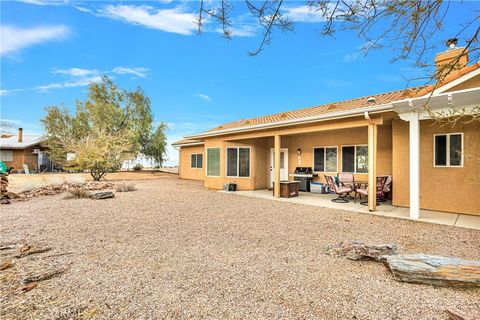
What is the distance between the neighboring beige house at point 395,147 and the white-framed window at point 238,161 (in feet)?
0.16

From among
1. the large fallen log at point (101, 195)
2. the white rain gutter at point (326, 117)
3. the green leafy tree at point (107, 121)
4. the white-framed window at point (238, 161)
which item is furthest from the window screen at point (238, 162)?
the green leafy tree at point (107, 121)

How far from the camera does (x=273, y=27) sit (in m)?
2.75

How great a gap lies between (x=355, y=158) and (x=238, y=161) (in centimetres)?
511

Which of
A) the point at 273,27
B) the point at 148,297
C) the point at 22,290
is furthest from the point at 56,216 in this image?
the point at 273,27

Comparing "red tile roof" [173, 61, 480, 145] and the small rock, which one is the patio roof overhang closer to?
"red tile roof" [173, 61, 480, 145]

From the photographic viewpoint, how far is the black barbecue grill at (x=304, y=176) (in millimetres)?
10781

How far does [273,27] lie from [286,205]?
6.05m

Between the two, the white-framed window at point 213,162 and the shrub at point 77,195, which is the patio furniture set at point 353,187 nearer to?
the white-framed window at point 213,162

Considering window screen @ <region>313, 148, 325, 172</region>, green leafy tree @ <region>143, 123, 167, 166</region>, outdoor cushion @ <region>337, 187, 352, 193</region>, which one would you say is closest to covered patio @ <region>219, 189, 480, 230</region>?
outdoor cushion @ <region>337, 187, 352, 193</region>

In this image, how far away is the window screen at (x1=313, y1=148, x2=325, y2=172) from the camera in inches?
416

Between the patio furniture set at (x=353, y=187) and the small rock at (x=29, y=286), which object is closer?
the small rock at (x=29, y=286)

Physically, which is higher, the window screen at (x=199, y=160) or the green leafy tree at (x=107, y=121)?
the green leafy tree at (x=107, y=121)

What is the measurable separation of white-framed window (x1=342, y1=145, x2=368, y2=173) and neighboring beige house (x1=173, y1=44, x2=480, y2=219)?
4cm

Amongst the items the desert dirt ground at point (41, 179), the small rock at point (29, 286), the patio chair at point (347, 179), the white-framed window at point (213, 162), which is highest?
the white-framed window at point (213, 162)
